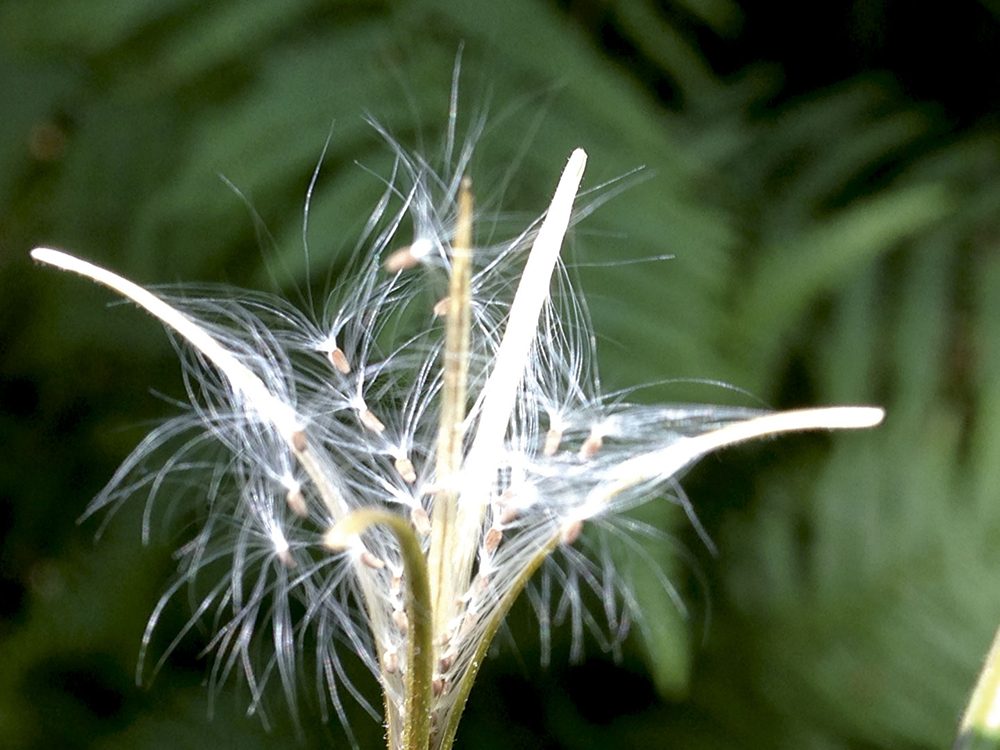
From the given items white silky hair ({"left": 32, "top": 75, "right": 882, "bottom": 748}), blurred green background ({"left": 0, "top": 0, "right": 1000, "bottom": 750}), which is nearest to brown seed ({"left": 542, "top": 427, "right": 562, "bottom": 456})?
white silky hair ({"left": 32, "top": 75, "right": 882, "bottom": 748})

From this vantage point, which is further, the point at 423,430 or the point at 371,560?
the point at 423,430

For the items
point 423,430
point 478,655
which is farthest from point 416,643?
point 423,430

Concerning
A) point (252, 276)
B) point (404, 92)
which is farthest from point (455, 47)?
point (252, 276)

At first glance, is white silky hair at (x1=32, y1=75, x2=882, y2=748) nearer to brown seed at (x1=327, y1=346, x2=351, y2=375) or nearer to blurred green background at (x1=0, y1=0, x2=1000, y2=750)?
brown seed at (x1=327, y1=346, x2=351, y2=375)

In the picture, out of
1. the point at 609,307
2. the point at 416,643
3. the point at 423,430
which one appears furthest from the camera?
the point at 609,307

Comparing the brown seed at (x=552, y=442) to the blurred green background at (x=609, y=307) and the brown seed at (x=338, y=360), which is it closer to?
the brown seed at (x=338, y=360)

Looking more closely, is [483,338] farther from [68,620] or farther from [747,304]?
[68,620]

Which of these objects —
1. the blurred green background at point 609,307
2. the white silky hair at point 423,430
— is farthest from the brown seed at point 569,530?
the blurred green background at point 609,307

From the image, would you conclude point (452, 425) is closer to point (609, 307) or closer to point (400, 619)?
point (400, 619)
